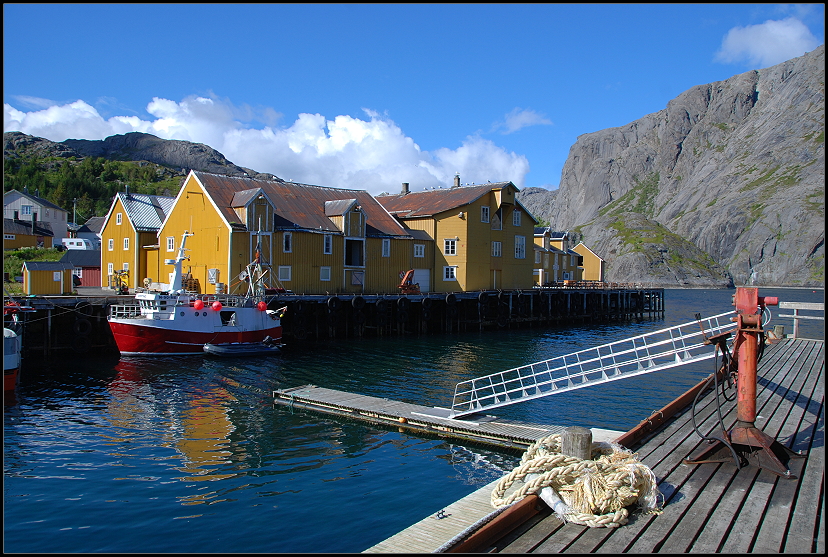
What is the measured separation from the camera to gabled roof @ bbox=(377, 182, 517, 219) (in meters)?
52.3

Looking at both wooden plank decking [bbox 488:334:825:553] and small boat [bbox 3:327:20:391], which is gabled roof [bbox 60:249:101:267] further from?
wooden plank decking [bbox 488:334:825:553]

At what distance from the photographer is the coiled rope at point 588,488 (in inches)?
305

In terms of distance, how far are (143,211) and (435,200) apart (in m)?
25.4

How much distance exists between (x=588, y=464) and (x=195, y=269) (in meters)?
37.3

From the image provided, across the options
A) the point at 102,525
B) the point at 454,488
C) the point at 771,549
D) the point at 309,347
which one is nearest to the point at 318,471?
the point at 454,488

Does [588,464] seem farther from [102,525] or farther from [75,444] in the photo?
[75,444]

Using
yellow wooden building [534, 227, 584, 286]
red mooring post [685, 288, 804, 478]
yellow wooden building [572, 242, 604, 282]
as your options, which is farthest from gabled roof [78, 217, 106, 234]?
red mooring post [685, 288, 804, 478]

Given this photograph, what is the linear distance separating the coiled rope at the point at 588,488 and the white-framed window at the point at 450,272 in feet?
141

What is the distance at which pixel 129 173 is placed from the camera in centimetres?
15100

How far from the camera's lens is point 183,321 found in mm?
32375

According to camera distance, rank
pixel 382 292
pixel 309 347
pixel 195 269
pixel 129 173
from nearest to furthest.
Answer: pixel 309 347
pixel 195 269
pixel 382 292
pixel 129 173

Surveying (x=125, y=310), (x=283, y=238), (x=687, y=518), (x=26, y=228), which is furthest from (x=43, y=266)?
(x=26, y=228)

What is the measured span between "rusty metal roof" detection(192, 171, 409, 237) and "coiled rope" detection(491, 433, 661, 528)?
33.2m

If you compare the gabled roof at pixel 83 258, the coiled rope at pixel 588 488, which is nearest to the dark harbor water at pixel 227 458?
the coiled rope at pixel 588 488
